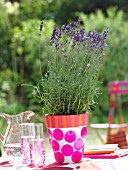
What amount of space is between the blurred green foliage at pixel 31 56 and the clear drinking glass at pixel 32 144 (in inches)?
223

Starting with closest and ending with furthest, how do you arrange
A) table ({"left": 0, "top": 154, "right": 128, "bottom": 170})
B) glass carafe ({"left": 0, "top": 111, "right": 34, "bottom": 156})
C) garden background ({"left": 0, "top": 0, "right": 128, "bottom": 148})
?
table ({"left": 0, "top": 154, "right": 128, "bottom": 170}) → glass carafe ({"left": 0, "top": 111, "right": 34, "bottom": 156}) → garden background ({"left": 0, "top": 0, "right": 128, "bottom": 148})

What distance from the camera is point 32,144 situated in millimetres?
1995

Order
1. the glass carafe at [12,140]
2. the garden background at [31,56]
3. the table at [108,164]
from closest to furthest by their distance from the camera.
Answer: the table at [108,164]
the glass carafe at [12,140]
the garden background at [31,56]

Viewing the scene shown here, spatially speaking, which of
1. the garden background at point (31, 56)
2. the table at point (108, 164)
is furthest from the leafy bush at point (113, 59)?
the table at point (108, 164)

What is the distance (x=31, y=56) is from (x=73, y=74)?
695 centimetres

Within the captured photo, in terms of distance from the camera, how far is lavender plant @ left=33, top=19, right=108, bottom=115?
2.05m

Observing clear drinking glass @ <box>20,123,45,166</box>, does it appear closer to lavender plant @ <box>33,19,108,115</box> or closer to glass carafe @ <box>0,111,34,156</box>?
glass carafe @ <box>0,111,34,156</box>

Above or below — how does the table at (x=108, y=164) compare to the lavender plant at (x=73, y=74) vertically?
below

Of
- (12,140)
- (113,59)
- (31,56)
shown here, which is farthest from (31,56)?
(12,140)

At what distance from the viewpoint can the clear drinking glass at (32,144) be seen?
1971mm

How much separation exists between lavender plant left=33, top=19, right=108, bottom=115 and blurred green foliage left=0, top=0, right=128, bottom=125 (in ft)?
18.6

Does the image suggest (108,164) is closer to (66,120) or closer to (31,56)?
(66,120)

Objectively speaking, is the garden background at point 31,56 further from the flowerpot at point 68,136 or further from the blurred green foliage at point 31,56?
the flowerpot at point 68,136

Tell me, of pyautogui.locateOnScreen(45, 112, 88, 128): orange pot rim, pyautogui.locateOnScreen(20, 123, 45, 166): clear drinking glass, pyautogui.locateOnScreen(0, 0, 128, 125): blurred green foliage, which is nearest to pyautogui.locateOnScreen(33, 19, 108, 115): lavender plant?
pyautogui.locateOnScreen(45, 112, 88, 128): orange pot rim
